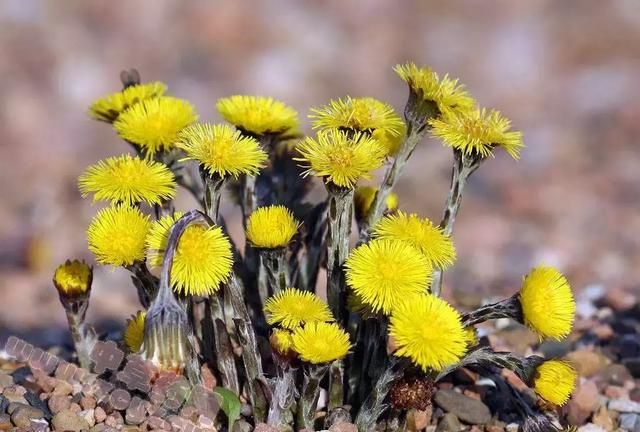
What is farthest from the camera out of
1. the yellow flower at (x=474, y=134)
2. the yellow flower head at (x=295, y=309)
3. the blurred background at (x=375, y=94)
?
Result: the blurred background at (x=375, y=94)

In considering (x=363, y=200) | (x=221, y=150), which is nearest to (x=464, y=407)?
(x=363, y=200)

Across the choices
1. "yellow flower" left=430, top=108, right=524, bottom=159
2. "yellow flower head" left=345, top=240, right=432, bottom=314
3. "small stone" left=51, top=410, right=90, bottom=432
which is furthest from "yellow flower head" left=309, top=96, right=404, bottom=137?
"small stone" left=51, top=410, right=90, bottom=432

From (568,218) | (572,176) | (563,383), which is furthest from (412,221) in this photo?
(572,176)

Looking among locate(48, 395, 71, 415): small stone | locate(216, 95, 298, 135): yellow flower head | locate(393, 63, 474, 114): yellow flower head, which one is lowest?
locate(48, 395, 71, 415): small stone

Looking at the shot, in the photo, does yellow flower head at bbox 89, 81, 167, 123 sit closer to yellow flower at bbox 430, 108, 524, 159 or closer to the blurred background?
yellow flower at bbox 430, 108, 524, 159

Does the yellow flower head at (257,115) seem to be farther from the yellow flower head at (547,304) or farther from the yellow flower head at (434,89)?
the yellow flower head at (547,304)

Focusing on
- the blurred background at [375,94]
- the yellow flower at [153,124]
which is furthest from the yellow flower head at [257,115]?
the blurred background at [375,94]
